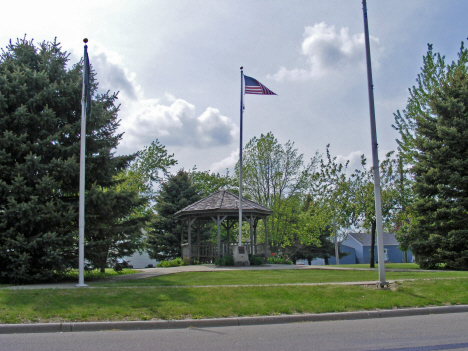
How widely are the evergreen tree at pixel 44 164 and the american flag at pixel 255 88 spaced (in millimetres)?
7614

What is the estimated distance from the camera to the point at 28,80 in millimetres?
13633

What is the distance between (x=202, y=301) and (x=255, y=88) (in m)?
13.5

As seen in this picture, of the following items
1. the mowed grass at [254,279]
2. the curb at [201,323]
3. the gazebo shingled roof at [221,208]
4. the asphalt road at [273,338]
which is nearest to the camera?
the asphalt road at [273,338]

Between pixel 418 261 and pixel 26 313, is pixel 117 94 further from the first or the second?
pixel 418 261

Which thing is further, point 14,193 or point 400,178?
point 400,178

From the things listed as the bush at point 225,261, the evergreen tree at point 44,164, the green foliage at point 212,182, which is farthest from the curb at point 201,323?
the green foliage at point 212,182

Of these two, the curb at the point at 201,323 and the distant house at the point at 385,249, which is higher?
the curb at the point at 201,323

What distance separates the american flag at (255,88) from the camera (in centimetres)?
2017

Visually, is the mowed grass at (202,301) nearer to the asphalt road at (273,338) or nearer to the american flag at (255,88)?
the asphalt road at (273,338)

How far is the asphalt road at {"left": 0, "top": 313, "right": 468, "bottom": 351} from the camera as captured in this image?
613 centimetres

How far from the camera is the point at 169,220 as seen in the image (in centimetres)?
3272

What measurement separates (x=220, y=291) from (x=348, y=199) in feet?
47.3

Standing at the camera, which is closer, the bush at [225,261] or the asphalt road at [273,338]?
the asphalt road at [273,338]

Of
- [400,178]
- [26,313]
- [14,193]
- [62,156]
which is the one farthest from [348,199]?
[26,313]
